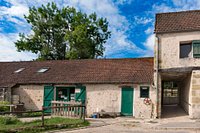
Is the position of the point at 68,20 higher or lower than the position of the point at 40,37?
higher

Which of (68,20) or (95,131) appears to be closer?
(95,131)

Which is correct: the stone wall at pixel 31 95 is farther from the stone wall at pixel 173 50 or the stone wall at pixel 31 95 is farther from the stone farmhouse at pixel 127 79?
the stone wall at pixel 173 50

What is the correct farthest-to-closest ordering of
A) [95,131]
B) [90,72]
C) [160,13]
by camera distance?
[90,72] < [160,13] < [95,131]

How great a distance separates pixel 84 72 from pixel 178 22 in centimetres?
868

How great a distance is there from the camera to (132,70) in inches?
823

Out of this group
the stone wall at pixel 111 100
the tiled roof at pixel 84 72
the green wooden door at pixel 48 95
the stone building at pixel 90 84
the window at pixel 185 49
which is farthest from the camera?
the green wooden door at pixel 48 95

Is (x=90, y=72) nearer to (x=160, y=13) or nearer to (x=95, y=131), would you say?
(x=160, y=13)

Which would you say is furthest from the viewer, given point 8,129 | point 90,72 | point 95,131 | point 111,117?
point 90,72

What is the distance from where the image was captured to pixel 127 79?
770 inches

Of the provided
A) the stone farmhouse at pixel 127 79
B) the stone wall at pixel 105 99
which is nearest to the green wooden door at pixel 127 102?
the stone farmhouse at pixel 127 79

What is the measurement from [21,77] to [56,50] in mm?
14923

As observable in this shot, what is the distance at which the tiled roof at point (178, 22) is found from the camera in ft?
59.6

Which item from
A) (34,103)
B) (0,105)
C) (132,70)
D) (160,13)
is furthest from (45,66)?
(160,13)

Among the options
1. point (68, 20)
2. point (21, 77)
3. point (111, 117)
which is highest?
point (68, 20)
